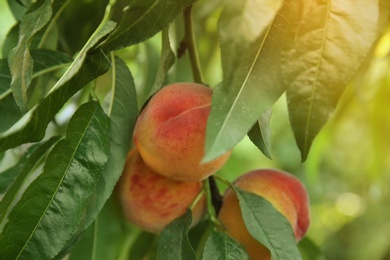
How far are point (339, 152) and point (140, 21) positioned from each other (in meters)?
4.21

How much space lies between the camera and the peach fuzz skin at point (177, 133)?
0.62 metres

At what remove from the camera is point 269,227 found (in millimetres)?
633

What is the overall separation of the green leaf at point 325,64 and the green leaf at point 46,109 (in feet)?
0.54

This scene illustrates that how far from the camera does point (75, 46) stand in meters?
0.84

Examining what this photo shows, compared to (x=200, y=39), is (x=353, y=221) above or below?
below

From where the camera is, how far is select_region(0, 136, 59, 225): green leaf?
1.97 ft

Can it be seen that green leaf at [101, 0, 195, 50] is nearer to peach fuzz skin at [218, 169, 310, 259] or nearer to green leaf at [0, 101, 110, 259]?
green leaf at [0, 101, 110, 259]

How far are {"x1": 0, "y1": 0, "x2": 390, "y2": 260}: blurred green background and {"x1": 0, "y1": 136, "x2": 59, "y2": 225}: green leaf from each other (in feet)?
0.76

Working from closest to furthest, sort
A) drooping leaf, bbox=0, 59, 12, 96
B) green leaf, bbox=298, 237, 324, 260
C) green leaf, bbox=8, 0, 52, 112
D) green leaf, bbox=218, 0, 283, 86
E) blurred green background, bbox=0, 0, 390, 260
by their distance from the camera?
green leaf, bbox=218, 0, 283, 86
green leaf, bbox=8, 0, 52, 112
drooping leaf, bbox=0, 59, 12, 96
green leaf, bbox=298, 237, 324, 260
blurred green background, bbox=0, 0, 390, 260

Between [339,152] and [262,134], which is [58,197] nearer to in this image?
[262,134]

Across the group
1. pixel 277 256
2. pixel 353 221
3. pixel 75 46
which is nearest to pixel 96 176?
pixel 277 256

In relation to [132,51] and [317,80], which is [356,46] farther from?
[132,51]

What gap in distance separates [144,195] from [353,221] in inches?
188

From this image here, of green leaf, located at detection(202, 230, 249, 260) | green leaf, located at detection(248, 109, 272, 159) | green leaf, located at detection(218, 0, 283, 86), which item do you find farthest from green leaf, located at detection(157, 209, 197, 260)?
green leaf, located at detection(218, 0, 283, 86)
